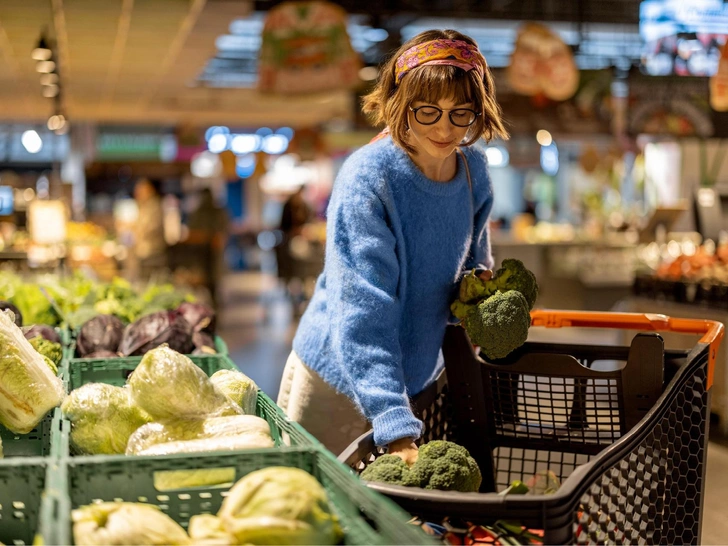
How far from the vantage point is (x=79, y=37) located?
1046 cm

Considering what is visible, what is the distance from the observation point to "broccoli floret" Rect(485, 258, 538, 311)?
7.19 feet

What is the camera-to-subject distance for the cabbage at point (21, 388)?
1.89 m

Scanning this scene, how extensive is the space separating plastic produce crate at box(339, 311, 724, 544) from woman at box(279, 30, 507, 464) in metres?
0.13

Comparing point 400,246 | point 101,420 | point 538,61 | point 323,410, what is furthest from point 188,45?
point 101,420

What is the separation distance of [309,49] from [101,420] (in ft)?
21.5

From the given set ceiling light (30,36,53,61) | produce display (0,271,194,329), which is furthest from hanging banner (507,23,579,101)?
produce display (0,271,194,329)

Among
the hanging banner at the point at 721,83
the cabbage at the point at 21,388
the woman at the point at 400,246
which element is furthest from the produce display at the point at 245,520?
the hanging banner at the point at 721,83

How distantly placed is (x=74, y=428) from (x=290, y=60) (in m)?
6.49

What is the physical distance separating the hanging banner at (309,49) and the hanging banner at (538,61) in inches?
76.4

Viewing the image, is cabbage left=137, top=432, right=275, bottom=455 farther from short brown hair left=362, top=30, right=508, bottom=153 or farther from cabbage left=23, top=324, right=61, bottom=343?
cabbage left=23, top=324, right=61, bottom=343

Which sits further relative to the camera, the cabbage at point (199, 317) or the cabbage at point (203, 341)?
the cabbage at point (199, 317)

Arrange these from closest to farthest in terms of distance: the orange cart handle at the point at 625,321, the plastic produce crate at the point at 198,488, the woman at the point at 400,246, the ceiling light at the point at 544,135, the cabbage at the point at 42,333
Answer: the plastic produce crate at the point at 198,488, the woman at the point at 400,246, the orange cart handle at the point at 625,321, the cabbage at the point at 42,333, the ceiling light at the point at 544,135

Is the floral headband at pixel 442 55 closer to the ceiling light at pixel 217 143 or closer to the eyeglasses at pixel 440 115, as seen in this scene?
the eyeglasses at pixel 440 115

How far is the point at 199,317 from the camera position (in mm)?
3238
